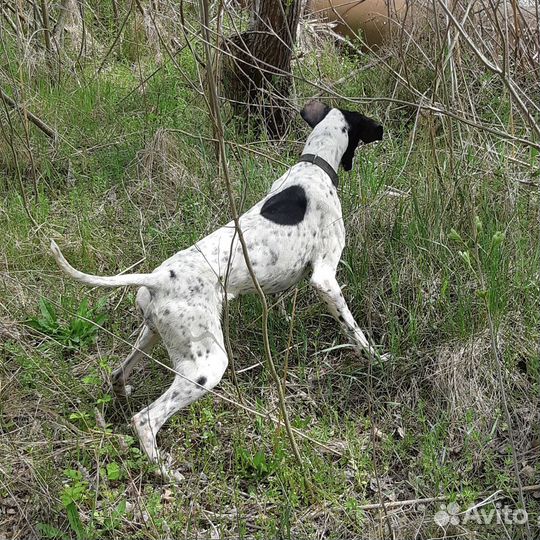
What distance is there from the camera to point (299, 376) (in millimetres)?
3580

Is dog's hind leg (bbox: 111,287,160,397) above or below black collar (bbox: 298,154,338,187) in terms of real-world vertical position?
below

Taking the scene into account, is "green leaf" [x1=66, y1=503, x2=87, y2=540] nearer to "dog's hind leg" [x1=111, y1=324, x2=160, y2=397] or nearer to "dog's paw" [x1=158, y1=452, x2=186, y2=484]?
"dog's paw" [x1=158, y1=452, x2=186, y2=484]

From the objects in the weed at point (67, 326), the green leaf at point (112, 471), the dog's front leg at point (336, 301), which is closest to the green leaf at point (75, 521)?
the green leaf at point (112, 471)

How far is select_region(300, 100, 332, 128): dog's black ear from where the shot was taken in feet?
14.0

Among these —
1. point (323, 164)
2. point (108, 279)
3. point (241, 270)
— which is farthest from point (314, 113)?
point (108, 279)

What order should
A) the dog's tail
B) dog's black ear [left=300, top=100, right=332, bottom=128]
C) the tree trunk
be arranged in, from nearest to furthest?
the dog's tail, dog's black ear [left=300, top=100, right=332, bottom=128], the tree trunk

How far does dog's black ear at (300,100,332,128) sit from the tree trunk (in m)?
0.72

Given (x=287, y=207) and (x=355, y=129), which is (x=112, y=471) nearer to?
(x=287, y=207)

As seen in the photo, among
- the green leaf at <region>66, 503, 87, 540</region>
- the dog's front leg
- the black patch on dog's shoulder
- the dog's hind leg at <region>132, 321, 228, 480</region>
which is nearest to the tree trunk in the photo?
the black patch on dog's shoulder

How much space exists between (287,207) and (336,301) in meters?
0.53

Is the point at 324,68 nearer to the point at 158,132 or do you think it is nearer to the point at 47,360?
the point at 158,132

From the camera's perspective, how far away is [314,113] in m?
4.30

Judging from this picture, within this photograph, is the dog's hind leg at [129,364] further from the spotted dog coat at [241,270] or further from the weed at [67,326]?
the weed at [67,326]

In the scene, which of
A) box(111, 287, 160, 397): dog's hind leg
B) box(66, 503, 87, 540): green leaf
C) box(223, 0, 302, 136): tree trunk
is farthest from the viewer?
box(223, 0, 302, 136): tree trunk
